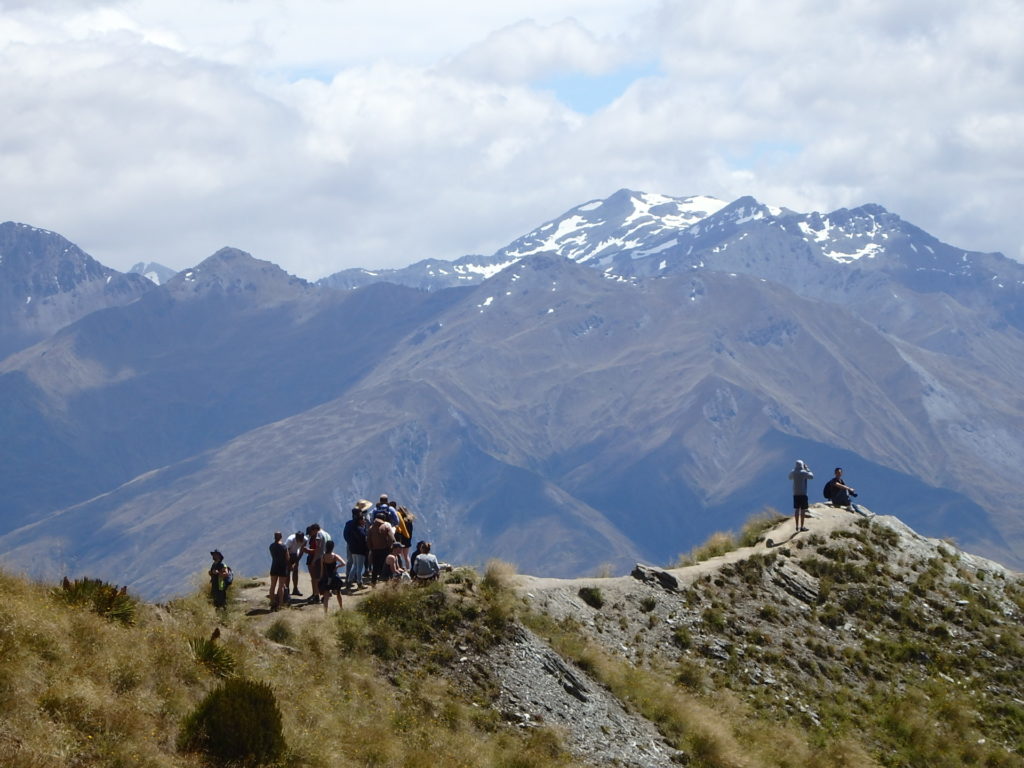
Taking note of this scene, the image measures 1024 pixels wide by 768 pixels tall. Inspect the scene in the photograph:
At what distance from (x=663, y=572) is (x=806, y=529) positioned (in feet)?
28.6

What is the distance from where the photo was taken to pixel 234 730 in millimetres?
20750

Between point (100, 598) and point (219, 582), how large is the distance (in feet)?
22.8

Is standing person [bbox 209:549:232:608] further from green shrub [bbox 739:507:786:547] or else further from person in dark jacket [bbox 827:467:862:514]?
person in dark jacket [bbox 827:467:862:514]

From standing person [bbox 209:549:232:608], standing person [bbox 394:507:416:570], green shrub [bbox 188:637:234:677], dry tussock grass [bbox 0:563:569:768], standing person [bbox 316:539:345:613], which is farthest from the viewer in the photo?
standing person [bbox 394:507:416:570]

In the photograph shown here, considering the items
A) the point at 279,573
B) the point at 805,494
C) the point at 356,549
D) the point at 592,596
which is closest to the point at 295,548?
the point at 279,573

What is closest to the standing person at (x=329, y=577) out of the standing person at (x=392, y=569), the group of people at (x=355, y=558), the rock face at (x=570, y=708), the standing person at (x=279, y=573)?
the group of people at (x=355, y=558)

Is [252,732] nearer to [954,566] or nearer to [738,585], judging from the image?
[738,585]

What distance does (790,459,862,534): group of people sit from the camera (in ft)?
143

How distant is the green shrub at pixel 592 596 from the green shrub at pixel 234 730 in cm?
1496

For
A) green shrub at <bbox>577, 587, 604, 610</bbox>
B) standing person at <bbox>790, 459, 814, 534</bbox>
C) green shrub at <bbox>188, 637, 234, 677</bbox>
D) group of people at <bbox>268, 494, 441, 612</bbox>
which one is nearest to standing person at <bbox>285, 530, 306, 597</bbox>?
group of people at <bbox>268, 494, 441, 612</bbox>

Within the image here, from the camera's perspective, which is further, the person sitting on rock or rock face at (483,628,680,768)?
the person sitting on rock

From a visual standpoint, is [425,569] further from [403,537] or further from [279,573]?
[403,537]

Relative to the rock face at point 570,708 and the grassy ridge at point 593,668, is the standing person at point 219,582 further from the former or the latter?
the rock face at point 570,708

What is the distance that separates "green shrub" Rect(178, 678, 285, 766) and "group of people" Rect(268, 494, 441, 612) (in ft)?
29.5
